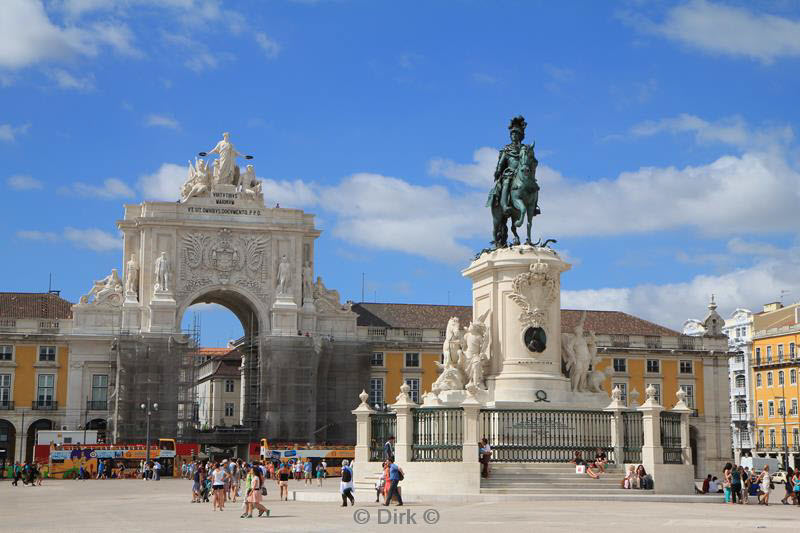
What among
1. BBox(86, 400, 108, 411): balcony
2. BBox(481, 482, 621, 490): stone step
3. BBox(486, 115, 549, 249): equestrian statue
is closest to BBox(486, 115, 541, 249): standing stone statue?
BBox(486, 115, 549, 249): equestrian statue

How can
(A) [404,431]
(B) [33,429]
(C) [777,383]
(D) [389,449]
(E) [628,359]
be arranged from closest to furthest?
(A) [404,431] → (D) [389,449] → (B) [33,429] → (E) [628,359] → (C) [777,383]

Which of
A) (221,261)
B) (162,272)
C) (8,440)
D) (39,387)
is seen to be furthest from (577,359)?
(8,440)

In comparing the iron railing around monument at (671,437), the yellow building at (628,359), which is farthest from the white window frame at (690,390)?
the iron railing around monument at (671,437)

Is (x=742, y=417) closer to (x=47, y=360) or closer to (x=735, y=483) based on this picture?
(x=47, y=360)

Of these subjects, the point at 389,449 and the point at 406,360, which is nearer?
the point at 389,449

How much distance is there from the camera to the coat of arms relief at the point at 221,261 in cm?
7481

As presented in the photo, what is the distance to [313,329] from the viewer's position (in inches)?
2987

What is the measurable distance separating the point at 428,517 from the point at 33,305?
6154 cm

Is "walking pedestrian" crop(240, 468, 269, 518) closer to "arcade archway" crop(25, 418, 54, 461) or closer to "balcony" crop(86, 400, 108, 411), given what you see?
"balcony" crop(86, 400, 108, 411)

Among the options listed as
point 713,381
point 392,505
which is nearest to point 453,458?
point 392,505

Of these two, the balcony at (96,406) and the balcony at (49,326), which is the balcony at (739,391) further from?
the balcony at (49,326)

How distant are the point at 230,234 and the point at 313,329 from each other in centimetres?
759

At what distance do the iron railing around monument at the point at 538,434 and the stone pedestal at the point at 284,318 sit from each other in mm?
47022

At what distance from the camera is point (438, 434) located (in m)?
27.8
